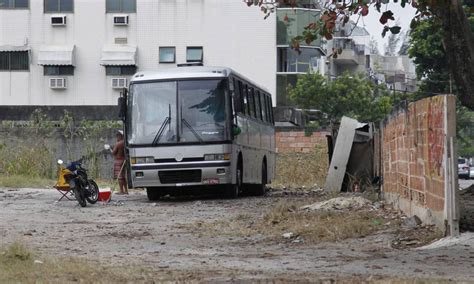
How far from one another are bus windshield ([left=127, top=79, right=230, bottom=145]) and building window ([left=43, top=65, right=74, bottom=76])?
3170cm

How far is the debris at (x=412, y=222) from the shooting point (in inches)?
530

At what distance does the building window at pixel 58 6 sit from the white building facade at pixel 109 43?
54 mm

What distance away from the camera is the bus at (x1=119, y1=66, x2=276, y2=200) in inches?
869

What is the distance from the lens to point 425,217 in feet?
43.1

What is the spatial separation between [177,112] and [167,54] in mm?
31142

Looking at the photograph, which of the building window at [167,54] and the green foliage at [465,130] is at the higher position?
the building window at [167,54]

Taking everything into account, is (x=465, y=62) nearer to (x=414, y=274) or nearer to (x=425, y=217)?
(x=425, y=217)

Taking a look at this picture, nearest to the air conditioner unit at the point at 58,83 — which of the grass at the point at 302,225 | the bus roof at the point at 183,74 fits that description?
the bus roof at the point at 183,74

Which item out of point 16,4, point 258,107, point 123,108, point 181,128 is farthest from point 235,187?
point 16,4

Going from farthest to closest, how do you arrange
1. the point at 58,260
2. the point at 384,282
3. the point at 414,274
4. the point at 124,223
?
the point at 124,223 → the point at 58,260 → the point at 414,274 → the point at 384,282

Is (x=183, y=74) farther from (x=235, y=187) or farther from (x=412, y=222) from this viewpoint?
(x=412, y=222)

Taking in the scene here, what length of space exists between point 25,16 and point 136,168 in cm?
3318

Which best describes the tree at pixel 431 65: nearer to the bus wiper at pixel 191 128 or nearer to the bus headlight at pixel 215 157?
the bus headlight at pixel 215 157

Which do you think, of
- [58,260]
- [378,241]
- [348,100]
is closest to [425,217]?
[378,241]
